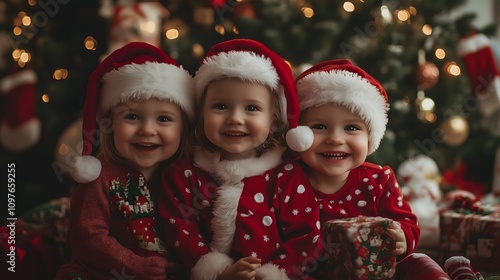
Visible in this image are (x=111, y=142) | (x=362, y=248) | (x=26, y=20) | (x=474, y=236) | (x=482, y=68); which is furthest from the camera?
(x=482, y=68)

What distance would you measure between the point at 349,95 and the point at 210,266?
502 mm

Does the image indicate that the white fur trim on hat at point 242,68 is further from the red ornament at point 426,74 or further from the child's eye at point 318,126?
the red ornament at point 426,74

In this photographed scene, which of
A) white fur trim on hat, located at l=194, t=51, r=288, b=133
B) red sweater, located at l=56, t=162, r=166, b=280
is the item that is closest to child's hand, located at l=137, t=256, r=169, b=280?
red sweater, located at l=56, t=162, r=166, b=280

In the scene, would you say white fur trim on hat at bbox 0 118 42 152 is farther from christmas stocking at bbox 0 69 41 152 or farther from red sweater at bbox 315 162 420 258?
red sweater at bbox 315 162 420 258

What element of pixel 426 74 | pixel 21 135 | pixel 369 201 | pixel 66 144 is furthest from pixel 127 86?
pixel 426 74

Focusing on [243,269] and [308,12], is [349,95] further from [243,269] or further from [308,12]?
[308,12]

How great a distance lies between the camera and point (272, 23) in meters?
2.37

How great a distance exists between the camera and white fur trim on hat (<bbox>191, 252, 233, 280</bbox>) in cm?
116

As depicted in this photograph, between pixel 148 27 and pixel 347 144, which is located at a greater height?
pixel 148 27

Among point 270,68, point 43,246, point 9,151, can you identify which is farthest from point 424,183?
point 9,151

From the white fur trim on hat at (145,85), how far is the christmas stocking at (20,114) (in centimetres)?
151

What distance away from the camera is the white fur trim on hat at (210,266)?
116 centimetres

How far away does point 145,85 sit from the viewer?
1.24 m

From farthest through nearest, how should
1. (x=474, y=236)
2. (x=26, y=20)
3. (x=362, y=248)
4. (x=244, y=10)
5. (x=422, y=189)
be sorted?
(x=26, y=20) → (x=244, y=10) → (x=422, y=189) → (x=474, y=236) → (x=362, y=248)
